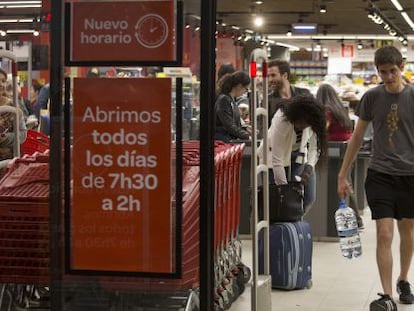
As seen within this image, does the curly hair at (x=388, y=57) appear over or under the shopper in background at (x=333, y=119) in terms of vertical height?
over

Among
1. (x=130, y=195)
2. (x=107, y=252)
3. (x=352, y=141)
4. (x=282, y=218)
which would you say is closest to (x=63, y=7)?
(x=130, y=195)

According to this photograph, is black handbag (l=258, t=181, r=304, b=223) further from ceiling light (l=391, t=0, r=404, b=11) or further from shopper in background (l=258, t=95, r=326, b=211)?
ceiling light (l=391, t=0, r=404, b=11)

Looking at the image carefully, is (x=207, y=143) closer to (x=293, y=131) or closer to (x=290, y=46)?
(x=293, y=131)

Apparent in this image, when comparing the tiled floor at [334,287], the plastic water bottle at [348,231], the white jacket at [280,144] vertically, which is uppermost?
the white jacket at [280,144]

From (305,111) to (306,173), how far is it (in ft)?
1.49

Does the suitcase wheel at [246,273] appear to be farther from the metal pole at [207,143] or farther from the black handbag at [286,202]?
the metal pole at [207,143]

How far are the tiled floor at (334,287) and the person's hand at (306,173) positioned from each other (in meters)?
0.78

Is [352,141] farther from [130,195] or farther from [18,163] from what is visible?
[130,195]

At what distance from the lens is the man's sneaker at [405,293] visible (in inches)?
206

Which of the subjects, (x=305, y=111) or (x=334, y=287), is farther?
(x=334, y=287)

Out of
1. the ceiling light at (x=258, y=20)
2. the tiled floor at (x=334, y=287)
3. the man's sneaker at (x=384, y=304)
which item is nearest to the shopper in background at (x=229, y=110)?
the tiled floor at (x=334, y=287)

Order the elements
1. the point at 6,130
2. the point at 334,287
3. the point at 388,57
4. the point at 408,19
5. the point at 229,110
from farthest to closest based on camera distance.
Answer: the point at 408,19, the point at 229,110, the point at 334,287, the point at 388,57, the point at 6,130

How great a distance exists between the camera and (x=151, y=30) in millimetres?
2754

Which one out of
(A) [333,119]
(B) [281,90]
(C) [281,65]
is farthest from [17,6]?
(A) [333,119]
